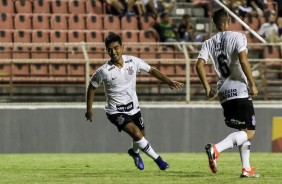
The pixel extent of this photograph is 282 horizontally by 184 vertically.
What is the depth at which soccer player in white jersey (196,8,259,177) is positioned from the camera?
1233cm

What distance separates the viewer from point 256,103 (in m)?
22.9

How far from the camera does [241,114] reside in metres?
12.4

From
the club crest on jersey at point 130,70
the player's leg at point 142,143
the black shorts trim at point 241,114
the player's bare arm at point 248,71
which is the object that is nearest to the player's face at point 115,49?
the club crest on jersey at point 130,70

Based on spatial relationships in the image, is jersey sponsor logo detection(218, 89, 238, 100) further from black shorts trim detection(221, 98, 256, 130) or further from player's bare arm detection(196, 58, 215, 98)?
player's bare arm detection(196, 58, 215, 98)

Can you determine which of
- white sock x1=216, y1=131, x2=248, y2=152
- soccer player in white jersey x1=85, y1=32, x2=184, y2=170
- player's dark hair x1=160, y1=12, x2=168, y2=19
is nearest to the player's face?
soccer player in white jersey x1=85, y1=32, x2=184, y2=170

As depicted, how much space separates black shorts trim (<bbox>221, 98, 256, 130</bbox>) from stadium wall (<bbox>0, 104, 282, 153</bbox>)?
9894 millimetres

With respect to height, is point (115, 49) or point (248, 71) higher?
point (115, 49)

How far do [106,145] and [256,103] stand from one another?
10.9 ft

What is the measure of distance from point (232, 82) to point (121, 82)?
81.2 inches

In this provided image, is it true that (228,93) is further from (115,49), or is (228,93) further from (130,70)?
(130,70)

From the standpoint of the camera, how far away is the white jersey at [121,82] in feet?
45.9

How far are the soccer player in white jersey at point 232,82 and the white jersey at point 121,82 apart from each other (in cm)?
171

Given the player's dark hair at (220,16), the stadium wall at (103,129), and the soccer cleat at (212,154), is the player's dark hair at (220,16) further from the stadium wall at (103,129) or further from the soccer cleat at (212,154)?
the stadium wall at (103,129)

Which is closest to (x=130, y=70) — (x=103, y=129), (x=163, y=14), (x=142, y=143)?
(x=142, y=143)
